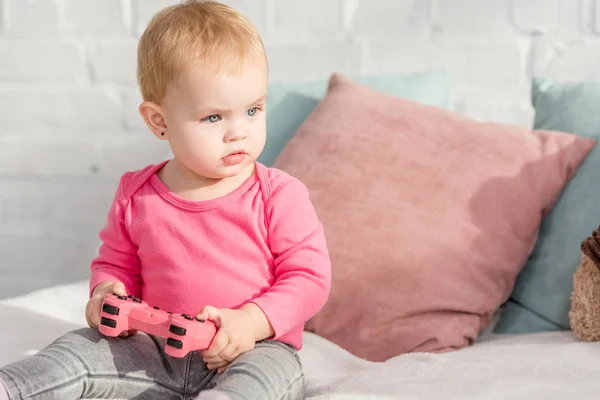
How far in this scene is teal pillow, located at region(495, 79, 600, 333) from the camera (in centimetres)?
135

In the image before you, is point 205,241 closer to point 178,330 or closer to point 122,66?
point 178,330

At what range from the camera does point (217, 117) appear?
40.0 inches

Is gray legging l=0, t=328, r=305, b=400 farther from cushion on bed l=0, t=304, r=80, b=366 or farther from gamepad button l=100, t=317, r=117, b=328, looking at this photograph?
cushion on bed l=0, t=304, r=80, b=366

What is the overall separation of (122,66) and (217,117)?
3.63 feet

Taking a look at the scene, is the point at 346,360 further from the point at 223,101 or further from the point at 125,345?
the point at 223,101

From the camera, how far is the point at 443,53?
183cm

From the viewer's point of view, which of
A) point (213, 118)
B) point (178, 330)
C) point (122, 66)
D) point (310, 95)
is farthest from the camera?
point (122, 66)

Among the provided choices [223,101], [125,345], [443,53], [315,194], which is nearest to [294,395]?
[125,345]

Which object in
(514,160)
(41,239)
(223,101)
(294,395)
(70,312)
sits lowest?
(41,239)

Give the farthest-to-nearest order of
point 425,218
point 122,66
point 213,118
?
point 122,66 < point 425,218 < point 213,118

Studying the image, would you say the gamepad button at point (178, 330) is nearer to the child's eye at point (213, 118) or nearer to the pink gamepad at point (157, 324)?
the pink gamepad at point (157, 324)

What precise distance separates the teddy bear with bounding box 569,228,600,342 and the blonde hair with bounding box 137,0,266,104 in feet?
1.91

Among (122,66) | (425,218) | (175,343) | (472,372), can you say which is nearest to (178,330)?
(175,343)

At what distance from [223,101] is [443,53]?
958mm
